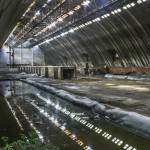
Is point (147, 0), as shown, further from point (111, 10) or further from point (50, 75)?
point (50, 75)

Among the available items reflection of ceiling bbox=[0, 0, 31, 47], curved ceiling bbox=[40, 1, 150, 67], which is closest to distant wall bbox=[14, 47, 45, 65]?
curved ceiling bbox=[40, 1, 150, 67]

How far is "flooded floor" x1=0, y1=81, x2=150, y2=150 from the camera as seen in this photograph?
5.93 m

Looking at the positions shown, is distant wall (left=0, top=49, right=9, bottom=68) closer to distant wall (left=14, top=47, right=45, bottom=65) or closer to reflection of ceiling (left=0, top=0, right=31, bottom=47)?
distant wall (left=14, top=47, right=45, bottom=65)

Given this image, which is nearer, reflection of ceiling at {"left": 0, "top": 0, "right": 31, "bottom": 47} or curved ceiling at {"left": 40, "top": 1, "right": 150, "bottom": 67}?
reflection of ceiling at {"left": 0, "top": 0, "right": 31, "bottom": 47}

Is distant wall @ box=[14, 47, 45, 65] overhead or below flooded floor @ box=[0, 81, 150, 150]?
overhead

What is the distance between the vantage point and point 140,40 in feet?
70.5

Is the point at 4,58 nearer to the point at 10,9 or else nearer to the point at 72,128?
the point at 10,9

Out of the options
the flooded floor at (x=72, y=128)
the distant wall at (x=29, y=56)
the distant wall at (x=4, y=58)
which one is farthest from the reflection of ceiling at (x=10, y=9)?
the distant wall at (x=29, y=56)

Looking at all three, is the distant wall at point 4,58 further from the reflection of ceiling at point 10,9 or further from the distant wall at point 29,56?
the reflection of ceiling at point 10,9

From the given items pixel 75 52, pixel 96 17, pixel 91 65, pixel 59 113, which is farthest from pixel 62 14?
pixel 59 113

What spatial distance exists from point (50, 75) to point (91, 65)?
6652mm

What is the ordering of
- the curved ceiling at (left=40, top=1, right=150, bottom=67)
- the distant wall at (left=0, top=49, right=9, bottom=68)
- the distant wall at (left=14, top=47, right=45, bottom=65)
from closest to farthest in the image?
the curved ceiling at (left=40, top=1, right=150, bottom=67) < the distant wall at (left=0, top=49, right=9, bottom=68) < the distant wall at (left=14, top=47, right=45, bottom=65)

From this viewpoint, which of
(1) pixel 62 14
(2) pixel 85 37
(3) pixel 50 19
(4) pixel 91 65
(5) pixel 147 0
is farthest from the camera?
(4) pixel 91 65

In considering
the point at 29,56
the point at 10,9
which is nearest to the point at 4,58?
the point at 29,56
